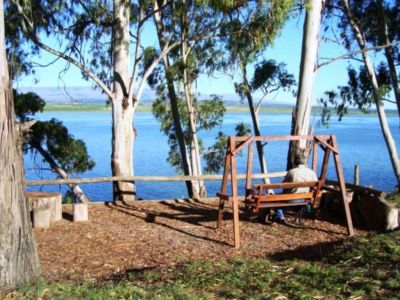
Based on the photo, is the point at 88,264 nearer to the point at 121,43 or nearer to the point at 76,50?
the point at 121,43

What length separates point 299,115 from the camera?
1141cm

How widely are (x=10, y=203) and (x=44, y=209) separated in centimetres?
398

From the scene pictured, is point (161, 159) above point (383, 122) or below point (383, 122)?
below

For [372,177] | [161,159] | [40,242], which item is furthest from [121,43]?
[161,159]

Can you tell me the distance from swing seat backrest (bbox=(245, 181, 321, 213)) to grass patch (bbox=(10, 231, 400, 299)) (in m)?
1.68

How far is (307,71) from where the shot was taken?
447 inches

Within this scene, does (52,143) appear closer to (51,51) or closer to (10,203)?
(51,51)

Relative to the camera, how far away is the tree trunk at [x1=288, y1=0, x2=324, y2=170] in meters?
11.3

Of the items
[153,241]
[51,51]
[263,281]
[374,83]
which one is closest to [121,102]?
[51,51]

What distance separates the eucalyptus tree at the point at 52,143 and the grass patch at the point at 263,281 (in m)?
11.4

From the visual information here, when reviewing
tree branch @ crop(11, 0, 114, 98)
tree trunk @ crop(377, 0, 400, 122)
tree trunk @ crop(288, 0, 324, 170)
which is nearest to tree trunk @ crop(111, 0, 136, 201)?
tree branch @ crop(11, 0, 114, 98)

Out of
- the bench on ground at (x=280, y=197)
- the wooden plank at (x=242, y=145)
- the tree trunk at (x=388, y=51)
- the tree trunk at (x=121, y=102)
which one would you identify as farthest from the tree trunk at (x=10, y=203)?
the tree trunk at (x=388, y=51)

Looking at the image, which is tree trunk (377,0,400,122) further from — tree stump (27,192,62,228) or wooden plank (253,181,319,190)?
tree stump (27,192,62,228)

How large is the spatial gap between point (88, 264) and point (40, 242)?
1400 millimetres
